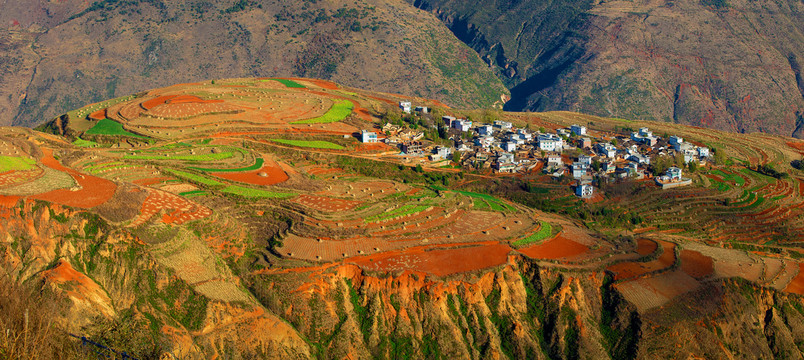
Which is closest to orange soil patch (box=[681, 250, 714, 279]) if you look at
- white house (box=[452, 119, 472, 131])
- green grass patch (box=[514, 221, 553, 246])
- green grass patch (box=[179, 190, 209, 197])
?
green grass patch (box=[514, 221, 553, 246])

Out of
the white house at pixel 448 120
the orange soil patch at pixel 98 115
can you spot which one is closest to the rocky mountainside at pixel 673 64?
the white house at pixel 448 120

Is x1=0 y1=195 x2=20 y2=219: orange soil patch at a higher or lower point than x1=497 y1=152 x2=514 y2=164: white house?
higher

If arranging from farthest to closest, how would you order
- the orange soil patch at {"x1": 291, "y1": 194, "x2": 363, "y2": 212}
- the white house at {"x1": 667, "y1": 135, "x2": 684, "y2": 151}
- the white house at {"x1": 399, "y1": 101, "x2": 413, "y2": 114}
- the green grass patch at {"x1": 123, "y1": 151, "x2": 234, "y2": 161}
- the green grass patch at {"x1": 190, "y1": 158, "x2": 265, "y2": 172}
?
the white house at {"x1": 399, "y1": 101, "x2": 413, "y2": 114} < the white house at {"x1": 667, "y1": 135, "x2": 684, "y2": 151} < the green grass patch at {"x1": 123, "y1": 151, "x2": 234, "y2": 161} < the green grass patch at {"x1": 190, "y1": 158, "x2": 265, "y2": 172} < the orange soil patch at {"x1": 291, "y1": 194, "x2": 363, "y2": 212}

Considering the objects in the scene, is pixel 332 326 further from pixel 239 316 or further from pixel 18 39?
pixel 18 39

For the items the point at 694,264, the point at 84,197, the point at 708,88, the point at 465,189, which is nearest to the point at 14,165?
the point at 84,197

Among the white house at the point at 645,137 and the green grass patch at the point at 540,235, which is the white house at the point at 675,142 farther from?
the green grass patch at the point at 540,235

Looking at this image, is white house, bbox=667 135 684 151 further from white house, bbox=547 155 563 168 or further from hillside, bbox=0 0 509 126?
hillside, bbox=0 0 509 126

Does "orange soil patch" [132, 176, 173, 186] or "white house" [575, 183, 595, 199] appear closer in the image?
"orange soil patch" [132, 176, 173, 186]
